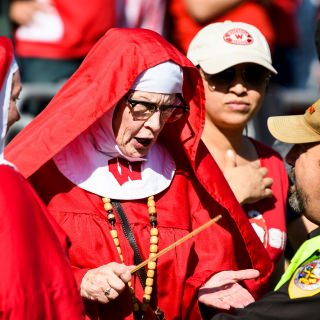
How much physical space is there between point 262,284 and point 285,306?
99 centimetres

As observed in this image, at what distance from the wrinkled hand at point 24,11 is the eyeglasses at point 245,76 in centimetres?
165

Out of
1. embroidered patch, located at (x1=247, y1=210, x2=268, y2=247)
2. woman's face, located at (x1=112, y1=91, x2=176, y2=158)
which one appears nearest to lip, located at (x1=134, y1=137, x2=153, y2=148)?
woman's face, located at (x1=112, y1=91, x2=176, y2=158)

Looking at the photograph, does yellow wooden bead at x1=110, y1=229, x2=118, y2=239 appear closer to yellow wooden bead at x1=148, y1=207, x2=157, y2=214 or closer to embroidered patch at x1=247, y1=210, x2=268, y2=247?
yellow wooden bead at x1=148, y1=207, x2=157, y2=214

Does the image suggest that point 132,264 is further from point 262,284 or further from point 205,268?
point 262,284

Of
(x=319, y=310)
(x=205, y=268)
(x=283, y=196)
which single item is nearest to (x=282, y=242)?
(x=283, y=196)

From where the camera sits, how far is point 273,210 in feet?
19.5

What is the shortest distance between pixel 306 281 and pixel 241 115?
5.14ft

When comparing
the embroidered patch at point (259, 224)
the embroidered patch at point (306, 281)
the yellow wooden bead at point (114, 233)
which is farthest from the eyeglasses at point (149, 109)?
the embroidered patch at point (306, 281)

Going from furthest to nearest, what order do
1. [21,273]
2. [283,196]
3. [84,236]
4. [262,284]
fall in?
[283,196], [262,284], [84,236], [21,273]

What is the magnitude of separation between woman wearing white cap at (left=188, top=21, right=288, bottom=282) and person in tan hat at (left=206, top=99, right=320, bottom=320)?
2.02 feet

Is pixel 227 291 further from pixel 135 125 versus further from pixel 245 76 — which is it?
pixel 245 76

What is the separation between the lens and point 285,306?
460cm

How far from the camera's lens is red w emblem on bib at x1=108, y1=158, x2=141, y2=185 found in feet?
17.4

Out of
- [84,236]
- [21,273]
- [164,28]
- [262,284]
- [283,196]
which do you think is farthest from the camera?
[164,28]
